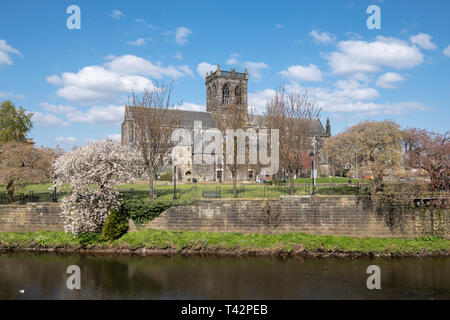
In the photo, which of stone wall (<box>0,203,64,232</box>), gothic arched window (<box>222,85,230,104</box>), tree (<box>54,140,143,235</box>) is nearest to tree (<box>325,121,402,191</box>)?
tree (<box>54,140,143,235</box>)

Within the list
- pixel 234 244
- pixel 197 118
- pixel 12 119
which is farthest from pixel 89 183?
pixel 197 118

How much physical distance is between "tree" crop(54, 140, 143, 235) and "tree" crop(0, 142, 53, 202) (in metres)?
3.56

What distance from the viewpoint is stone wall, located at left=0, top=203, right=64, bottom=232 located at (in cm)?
2071

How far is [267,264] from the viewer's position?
16.2 meters

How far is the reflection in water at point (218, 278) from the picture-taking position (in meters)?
12.6

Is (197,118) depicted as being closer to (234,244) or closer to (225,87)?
(225,87)

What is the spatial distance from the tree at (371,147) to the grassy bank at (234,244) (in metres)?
4.50

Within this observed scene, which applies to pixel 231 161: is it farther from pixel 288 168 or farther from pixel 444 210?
pixel 444 210

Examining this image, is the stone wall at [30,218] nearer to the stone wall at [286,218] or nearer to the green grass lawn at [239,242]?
the green grass lawn at [239,242]

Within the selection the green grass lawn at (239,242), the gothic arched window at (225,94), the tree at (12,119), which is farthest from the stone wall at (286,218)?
the gothic arched window at (225,94)

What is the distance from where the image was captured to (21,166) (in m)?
22.7

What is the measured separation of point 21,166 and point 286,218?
1832 cm
